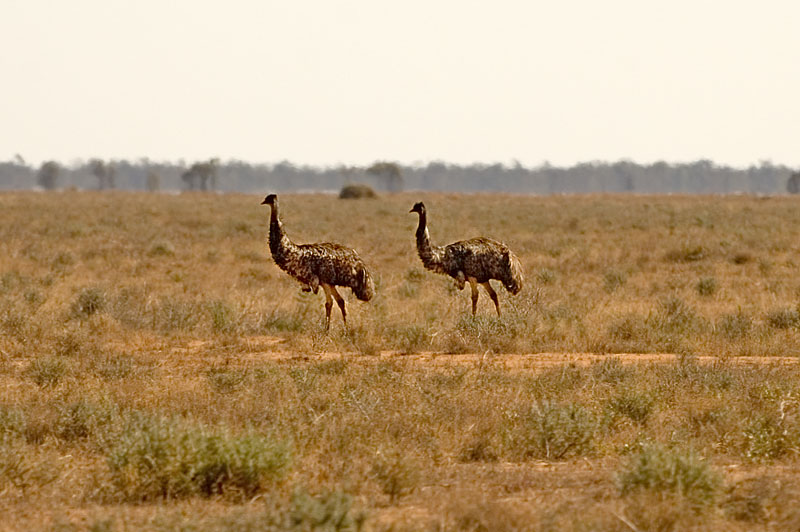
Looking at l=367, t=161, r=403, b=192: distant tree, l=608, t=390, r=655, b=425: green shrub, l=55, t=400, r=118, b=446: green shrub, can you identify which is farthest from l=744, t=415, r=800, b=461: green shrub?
l=367, t=161, r=403, b=192: distant tree

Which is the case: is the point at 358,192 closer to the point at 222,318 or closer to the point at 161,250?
the point at 161,250

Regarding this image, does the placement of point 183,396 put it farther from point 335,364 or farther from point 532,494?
point 532,494

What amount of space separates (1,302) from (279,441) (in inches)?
433

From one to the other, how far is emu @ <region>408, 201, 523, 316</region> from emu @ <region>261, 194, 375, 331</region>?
956mm

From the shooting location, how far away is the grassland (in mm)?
6605

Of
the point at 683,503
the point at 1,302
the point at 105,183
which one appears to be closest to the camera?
the point at 683,503

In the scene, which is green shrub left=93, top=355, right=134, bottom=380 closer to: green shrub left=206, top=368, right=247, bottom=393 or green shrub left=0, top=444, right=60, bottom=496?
green shrub left=206, top=368, right=247, bottom=393

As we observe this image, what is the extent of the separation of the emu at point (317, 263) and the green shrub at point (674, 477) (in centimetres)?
789

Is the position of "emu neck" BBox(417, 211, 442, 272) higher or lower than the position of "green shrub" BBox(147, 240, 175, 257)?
higher

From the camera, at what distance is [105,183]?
604 ft

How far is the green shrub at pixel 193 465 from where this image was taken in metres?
6.98

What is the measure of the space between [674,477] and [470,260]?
8655 mm

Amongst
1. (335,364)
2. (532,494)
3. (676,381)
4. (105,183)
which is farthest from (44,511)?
(105,183)

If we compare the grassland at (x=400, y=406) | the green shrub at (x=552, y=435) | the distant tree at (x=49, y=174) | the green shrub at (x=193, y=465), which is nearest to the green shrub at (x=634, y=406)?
the grassland at (x=400, y=406)
